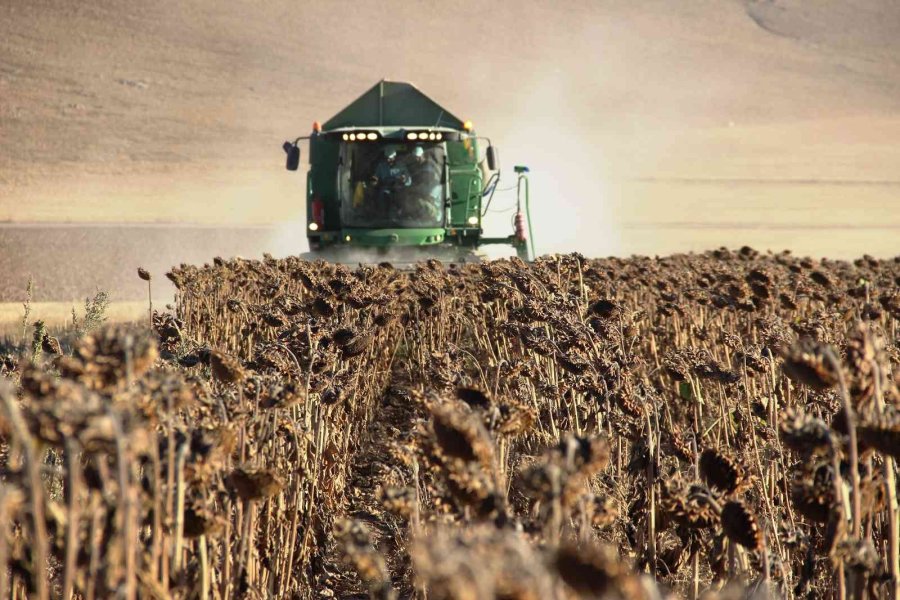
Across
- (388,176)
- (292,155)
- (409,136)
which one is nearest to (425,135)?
(409,136)

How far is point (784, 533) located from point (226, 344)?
155 inches

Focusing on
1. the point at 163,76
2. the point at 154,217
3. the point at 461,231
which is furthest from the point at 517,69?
the point at 461,231

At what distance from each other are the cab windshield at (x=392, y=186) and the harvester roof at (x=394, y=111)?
8.84ft

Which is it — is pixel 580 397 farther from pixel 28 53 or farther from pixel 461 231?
pixel 28 53

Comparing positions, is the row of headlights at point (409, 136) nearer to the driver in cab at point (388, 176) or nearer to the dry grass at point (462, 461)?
the driver in cab at point (388, 176)

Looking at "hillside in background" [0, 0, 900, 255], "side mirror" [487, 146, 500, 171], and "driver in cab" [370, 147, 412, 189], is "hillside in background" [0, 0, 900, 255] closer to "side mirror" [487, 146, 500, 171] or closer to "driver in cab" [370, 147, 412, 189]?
"side mirror" [487, 146, 500, 171]

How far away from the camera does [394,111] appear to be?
56.2 feet

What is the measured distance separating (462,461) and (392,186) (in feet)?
41.2

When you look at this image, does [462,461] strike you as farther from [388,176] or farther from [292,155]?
[292,155]

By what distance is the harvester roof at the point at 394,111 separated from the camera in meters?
17.0

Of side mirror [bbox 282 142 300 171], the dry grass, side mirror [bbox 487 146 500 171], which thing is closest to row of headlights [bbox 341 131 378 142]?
side mirror [bbox 282 142 300 171]

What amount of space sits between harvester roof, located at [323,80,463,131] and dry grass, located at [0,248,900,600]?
965cm

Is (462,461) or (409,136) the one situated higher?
(409,136)

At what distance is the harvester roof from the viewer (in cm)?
1700
